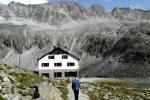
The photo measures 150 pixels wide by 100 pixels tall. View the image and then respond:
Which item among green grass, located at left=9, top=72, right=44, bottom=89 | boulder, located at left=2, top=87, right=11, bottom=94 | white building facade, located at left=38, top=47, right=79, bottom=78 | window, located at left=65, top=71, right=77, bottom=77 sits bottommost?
boulder, located at left=2, top=87, right=11, bottom=94

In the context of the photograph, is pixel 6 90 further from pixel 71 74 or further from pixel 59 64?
pixel 59 64

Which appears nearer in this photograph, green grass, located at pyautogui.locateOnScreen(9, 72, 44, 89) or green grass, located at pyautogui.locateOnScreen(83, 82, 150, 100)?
green grass, located at pyautogui.locateOnScreen(9, 72, 44, 89)

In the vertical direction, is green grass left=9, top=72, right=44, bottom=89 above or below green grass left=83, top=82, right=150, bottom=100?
above

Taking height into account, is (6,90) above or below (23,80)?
below

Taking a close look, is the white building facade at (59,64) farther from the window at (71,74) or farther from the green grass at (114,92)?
the green grass at (114,92)

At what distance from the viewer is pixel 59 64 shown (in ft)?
513

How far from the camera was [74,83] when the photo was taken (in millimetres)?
35844

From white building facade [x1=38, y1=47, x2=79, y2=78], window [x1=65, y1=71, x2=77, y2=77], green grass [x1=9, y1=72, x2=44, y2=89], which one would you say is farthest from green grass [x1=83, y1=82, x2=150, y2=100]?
window [x1=65, y1=71, x2=77, y2=77]

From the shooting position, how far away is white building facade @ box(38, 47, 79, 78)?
152 meters

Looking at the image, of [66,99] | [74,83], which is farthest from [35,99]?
[66,99]

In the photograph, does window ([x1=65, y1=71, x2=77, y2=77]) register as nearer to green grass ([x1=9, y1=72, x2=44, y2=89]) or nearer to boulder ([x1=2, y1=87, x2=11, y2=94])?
green grass ([x1=9, y1=72, x2=44, y2=89])

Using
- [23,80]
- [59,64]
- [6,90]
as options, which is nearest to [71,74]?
[59,64]

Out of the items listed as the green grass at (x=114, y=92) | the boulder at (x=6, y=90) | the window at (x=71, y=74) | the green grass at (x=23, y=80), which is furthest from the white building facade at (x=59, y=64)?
the boulder at (x=6, y=90)

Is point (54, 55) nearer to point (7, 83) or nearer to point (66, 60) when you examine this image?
point (66, 60)
